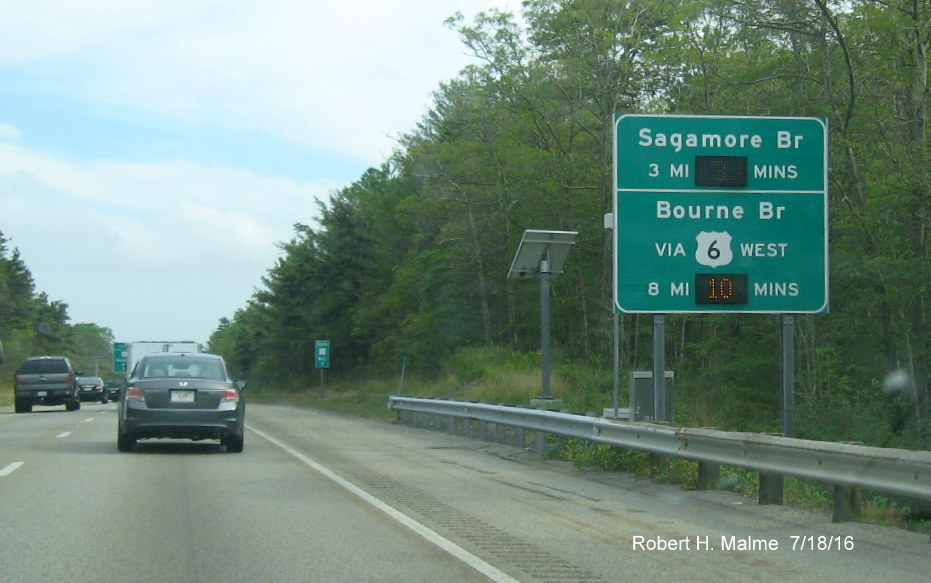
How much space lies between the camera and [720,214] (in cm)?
1420

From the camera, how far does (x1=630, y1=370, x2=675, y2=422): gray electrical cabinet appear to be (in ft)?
47.8

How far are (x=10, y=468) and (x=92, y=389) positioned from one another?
4387 cm

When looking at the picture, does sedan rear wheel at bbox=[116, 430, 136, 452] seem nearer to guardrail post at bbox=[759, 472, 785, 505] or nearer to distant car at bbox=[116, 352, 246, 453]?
distant car at bbox=[116, 352, 246, 453]

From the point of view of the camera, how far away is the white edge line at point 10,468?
45.2 ft

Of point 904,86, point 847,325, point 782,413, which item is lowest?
point 782,413

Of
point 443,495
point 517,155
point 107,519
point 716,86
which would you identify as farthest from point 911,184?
point 517,155

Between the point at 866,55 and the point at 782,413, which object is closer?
the point at 782,413

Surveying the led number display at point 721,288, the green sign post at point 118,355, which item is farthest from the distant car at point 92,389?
the led number display at point 721,288

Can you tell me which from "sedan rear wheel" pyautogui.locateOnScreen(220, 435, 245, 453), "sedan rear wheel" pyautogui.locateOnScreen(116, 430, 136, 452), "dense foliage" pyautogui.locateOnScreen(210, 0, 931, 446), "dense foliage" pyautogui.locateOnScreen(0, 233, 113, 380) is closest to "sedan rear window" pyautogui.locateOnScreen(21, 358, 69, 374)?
"dense foliage" pyautogui.locateOnScreen(210, 0, 931, 446)

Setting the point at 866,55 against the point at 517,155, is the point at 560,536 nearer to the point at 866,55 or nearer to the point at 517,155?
the point at 866,55

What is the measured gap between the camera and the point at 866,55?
24.8 metres

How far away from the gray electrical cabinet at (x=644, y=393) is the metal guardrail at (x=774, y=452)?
23.1 inches

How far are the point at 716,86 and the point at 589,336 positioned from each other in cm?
1616

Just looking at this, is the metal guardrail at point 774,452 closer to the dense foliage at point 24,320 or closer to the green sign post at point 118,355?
the green sign post at point 118,355
